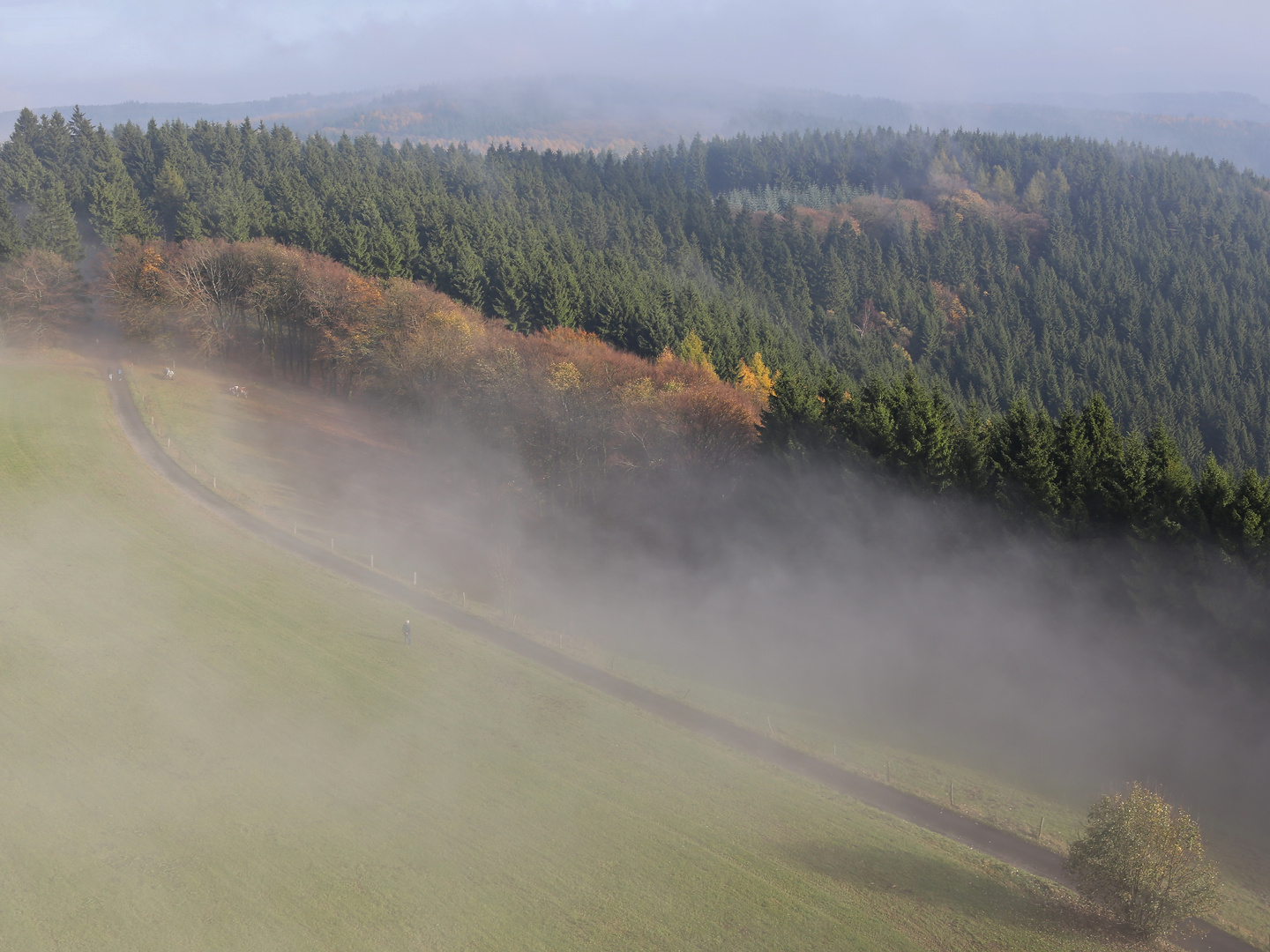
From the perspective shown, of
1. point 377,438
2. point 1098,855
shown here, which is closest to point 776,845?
point 1098,855

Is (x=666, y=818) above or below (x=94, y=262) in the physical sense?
below

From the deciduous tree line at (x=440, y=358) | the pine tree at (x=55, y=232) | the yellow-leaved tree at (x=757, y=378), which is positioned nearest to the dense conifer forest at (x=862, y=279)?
the pine tree at (x=55, y=232)

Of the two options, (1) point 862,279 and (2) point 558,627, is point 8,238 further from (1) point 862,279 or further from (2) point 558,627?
(1) point 862,279

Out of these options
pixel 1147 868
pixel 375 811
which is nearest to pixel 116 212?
pixel 375 811

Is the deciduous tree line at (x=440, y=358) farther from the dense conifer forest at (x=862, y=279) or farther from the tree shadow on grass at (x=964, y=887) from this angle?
the tree shadow on grass at (x=964, y=887)

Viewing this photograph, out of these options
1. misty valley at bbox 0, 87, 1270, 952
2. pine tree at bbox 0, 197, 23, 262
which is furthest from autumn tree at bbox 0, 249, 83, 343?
pine tree at bbox 0, 197, 23, 262

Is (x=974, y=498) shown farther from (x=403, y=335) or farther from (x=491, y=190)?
(x=491, y=190)
